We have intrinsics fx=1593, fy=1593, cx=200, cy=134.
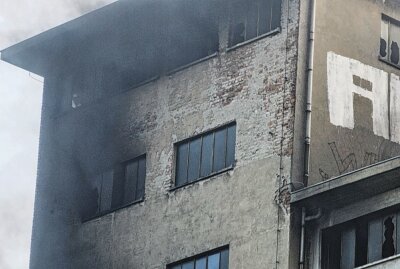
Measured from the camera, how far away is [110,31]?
4225cm

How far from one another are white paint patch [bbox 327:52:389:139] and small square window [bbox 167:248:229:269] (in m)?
4.05

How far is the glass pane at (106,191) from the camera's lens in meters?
40.9

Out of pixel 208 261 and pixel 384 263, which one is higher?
pixel 208 261

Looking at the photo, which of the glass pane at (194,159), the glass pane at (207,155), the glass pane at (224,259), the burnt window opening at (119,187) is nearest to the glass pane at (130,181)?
the burnt window opening at (119,187)

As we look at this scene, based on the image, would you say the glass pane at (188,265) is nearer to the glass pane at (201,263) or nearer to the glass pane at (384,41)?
the glass pane at (201,263)

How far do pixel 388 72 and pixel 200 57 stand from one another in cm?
470

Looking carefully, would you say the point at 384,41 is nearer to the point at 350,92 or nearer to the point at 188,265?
the point at 350,92

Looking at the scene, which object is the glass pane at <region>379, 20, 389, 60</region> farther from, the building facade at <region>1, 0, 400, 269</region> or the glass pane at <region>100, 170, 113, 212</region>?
the glass pane at <region>100, 170, 113, 212</region>

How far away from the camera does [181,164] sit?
39.3m

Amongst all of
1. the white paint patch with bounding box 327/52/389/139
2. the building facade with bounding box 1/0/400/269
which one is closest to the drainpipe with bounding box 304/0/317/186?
the building facade with bounding box 1/0/400/269

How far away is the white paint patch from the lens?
37.7m

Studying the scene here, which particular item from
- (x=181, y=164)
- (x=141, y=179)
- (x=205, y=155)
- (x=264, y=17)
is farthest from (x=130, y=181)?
(x=264, y=17)

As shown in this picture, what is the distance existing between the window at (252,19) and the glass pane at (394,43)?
123 inches

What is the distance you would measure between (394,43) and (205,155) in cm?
554
